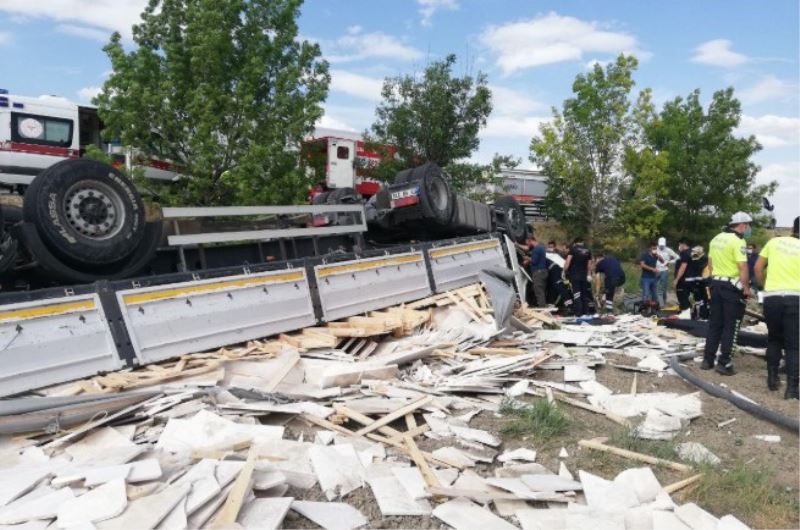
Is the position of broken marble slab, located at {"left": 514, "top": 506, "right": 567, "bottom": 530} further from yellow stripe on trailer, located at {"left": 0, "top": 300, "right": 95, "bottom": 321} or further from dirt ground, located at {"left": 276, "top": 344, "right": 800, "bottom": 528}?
yellow stripe on trailer, located at {"left": 0, "top": 300, "right": 95, "bottom": 321}

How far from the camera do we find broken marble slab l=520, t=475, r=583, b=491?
3650 millimetres

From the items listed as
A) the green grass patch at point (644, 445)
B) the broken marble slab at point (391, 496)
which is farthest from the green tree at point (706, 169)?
the broken marble slab at point (391, 496)

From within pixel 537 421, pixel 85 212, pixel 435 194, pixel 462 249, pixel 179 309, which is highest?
pixel 435 194

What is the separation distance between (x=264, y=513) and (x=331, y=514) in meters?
0.34

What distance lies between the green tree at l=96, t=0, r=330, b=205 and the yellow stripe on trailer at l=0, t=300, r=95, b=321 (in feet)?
33.3

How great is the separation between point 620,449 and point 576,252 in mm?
8238

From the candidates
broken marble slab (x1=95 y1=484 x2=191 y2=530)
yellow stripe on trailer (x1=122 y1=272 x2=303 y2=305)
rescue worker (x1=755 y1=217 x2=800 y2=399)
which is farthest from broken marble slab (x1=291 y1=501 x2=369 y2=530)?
rescue worker (x1=755 y1=217 x2=800 y2=399)

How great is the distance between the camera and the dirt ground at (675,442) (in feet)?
11.3

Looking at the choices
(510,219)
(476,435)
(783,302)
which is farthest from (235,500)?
(510,219)

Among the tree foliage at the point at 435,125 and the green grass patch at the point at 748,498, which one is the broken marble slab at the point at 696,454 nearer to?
the green grass patch at the point at 748,498

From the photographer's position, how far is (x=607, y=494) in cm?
362

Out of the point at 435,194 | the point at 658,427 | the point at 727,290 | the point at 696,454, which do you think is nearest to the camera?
the point at 696,454

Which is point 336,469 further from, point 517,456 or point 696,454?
point 696,454

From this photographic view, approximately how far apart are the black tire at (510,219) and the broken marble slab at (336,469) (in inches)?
366
